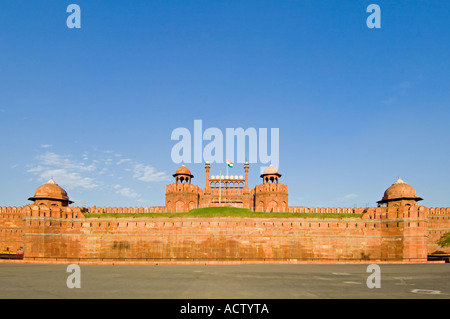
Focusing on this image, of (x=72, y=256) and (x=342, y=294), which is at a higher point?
(x=342, y=294)

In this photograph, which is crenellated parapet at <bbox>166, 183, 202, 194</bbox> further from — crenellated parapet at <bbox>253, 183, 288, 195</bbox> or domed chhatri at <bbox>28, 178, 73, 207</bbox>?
domed chhatri at <bbox>28, 178, 73, 207</bbox>

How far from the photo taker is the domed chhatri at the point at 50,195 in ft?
148

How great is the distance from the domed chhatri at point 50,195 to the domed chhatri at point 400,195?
140 ft

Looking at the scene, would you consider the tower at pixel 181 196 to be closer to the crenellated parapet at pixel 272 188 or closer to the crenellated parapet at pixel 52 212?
the crenellated parapet at pixel 272 188

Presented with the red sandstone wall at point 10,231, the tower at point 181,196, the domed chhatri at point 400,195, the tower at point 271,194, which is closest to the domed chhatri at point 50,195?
the red sandstone wall at point 10,231

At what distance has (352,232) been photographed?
40.1 m

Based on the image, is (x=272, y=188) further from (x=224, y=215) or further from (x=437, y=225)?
(x=437, y=225)

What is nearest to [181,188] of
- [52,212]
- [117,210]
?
[117,210]

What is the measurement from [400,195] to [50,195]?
4463 centimetres

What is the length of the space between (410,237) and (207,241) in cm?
2237

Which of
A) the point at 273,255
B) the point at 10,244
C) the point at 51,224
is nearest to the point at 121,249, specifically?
the point at 51,224

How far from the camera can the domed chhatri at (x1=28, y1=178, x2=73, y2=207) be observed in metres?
45.0

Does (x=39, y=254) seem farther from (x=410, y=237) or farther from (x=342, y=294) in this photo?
(x=410, y=237)

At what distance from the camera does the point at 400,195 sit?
43.4m
